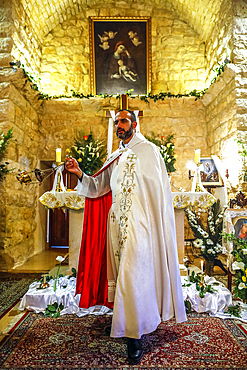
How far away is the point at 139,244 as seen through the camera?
2000 mm

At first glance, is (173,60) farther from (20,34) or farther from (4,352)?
(4,352)

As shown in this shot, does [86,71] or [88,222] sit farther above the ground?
[86,71]

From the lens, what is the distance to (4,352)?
7.05 feet

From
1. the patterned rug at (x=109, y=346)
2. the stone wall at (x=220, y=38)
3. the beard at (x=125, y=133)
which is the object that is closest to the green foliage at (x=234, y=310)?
the patterned rug at (x=109, y=346)

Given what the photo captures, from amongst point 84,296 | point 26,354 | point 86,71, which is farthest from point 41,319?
point 86,71

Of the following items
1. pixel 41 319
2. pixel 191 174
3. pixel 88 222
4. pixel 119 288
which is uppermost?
pixel 191 174

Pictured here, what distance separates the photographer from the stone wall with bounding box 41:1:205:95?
6.97 metres

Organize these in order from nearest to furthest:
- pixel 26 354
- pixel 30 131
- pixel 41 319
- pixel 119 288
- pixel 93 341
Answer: pixel 119 288, pixel 26 354, pixel 93 341, pixel 41 319, pixel 30 131

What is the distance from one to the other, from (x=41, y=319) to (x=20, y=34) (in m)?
5.39

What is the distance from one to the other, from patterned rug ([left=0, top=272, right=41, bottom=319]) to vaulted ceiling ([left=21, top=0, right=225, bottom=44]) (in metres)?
5.32

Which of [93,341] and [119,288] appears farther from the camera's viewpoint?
[93,341]

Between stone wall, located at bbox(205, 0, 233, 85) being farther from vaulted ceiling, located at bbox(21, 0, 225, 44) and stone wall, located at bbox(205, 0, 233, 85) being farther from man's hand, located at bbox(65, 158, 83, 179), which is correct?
man's hand, located at bbox(65, 158, 83, 179)

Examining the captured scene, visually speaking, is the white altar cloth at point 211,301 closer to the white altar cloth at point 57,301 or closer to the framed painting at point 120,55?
the white altar cloth at point 57,301

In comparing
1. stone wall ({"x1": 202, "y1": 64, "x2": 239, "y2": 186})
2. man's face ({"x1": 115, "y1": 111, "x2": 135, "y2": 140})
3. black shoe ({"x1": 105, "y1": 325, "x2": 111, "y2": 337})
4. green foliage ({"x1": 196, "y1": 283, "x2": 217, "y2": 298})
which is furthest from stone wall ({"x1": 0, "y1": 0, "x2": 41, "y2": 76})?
green foliage ({"x1": 196, "y1": 283, "x2": 217, "y2": 298})
